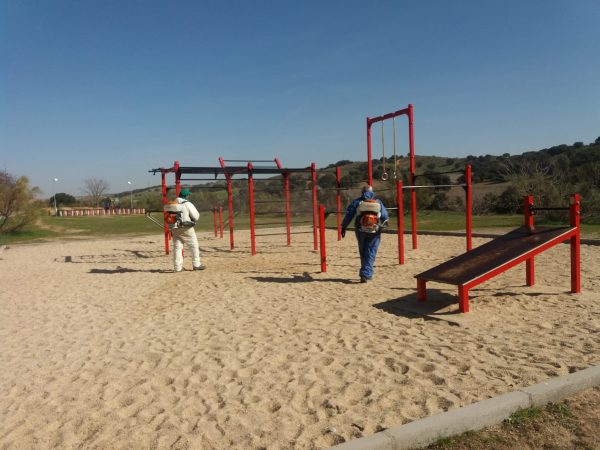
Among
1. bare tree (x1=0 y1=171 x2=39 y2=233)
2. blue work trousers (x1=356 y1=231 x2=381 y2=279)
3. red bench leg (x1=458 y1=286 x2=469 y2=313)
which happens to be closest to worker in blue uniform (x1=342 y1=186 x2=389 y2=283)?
blue work trousers (x1=356 y1=231 x2=381 y2=279)

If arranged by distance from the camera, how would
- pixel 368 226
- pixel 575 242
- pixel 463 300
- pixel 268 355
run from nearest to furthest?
1. pixel 268 355
2. pixel 463 300
3. pixel 575 242
4. pixel 368 226

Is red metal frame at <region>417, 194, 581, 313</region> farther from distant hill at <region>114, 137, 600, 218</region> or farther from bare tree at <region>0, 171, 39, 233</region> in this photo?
bare tree at <region>0, 171, 39, 233</region>

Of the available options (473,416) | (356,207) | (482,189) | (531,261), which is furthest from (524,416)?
(482,189)

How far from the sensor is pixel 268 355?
416 centimetres

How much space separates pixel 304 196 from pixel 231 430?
12.2 m

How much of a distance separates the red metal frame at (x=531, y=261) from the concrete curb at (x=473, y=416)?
6.29 ft

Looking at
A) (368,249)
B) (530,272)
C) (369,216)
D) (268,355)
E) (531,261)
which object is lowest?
(268,355)

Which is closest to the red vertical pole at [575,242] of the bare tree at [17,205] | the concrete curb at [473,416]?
the concrete curb at [473,416]

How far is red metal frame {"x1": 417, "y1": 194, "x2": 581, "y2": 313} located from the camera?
16.7ft

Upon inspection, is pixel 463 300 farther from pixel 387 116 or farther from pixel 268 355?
pixel 387 116

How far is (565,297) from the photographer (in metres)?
5.66

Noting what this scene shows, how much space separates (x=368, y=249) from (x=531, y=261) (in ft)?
7.25

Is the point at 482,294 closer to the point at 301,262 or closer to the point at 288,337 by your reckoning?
the point at 288,337

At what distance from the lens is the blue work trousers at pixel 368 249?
7.13 metres
